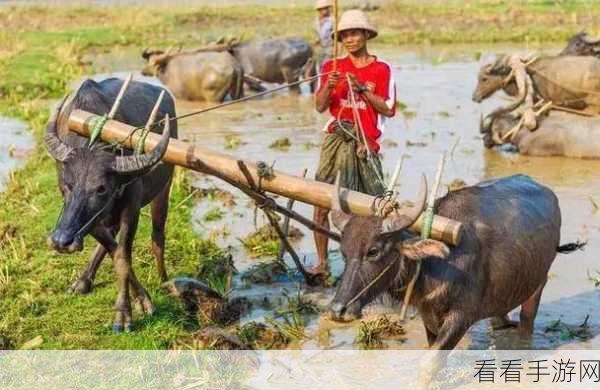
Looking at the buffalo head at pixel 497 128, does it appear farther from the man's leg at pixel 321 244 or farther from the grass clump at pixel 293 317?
the grass clump at pixel 293 317

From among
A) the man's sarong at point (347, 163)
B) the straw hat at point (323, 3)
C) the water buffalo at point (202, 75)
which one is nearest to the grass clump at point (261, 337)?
the man's sarong at point (347, 163)

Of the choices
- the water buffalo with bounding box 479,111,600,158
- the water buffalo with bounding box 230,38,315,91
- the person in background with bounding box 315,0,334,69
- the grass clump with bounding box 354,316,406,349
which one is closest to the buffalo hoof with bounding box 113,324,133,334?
the grass clump with bounding box 354,316,406,349

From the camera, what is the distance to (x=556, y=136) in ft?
32.9

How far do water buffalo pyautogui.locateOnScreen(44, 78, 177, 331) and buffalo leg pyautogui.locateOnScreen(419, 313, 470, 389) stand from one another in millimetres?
1752

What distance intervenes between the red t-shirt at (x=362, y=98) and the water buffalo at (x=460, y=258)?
1038 millimetres

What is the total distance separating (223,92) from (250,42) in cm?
179

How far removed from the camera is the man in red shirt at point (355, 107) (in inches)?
214

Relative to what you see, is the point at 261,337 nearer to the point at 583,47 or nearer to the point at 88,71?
the point at 583,47

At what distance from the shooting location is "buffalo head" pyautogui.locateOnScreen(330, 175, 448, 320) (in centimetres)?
390

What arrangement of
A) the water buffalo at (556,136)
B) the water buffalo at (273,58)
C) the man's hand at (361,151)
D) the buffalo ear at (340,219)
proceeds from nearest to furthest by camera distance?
the buffalo ear at (340,219) < the man's hand at (361,151) < the water buffalo at (556,136) < the water buffalo at (273,58)

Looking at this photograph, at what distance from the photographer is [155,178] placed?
19.1 ft

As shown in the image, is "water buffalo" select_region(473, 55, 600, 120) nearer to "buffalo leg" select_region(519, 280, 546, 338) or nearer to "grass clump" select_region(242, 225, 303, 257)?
"grass clump" select_region(242, 225, 303, 257)

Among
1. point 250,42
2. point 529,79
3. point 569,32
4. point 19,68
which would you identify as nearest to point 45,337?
point 529,79

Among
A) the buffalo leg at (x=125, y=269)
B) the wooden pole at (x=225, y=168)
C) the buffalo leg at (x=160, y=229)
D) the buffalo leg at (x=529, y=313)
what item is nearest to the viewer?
the wooden pole at (x=225, y=168)
